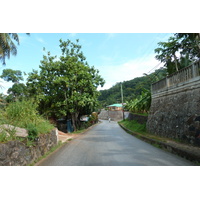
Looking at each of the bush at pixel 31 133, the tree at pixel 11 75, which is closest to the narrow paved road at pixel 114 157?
the bush at pixel 31 133

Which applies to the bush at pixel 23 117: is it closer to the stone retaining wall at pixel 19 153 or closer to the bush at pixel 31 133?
the bush at pixel 31 133

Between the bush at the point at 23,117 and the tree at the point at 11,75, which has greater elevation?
the tree at the point at 11,75

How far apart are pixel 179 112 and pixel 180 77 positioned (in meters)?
2.26

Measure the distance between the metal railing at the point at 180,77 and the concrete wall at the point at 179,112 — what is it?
0.58ft

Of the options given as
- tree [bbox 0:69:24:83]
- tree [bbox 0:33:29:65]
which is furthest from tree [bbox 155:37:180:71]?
tree [bbox 0:69:24:83]

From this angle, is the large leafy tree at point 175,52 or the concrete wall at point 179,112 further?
the large leafy tree at point 175,52

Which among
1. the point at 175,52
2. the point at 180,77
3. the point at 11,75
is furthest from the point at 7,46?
the point at 11,75

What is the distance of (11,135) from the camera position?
20.6ft

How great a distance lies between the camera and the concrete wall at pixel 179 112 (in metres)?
9.35

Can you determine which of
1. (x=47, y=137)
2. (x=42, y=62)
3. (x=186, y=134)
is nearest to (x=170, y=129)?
(x=186, y=134)

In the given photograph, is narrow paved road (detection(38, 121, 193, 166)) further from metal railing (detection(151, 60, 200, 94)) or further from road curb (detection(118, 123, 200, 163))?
metal railing (detection(151, 60, 200, 94))

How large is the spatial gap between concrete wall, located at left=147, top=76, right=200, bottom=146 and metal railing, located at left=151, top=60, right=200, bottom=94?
6.9 inches

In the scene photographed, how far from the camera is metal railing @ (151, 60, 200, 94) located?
10.1 metres

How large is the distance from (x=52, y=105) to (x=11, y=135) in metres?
14.4
